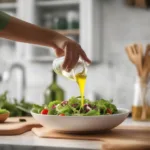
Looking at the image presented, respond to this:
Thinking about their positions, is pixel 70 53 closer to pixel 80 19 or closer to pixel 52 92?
pixel 52 92

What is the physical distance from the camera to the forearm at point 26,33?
147 centimetres

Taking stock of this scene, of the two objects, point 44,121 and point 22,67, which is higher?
point 22,67

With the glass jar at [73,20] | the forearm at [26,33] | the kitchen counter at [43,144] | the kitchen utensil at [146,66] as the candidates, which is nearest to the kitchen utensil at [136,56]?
the kitchen utensil at [146,66]

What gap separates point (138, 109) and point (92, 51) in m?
1.30

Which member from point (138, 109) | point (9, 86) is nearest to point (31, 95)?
point (9, 86)

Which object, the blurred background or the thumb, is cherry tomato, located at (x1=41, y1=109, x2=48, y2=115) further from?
the blurred background

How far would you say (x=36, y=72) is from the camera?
354cm

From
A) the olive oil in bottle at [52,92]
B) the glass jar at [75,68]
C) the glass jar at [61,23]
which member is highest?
the glass jar at [61,23]

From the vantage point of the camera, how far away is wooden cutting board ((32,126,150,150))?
44.4 inches

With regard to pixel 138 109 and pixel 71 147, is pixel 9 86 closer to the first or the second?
pixel 138 109

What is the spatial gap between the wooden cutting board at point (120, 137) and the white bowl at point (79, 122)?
0.02m

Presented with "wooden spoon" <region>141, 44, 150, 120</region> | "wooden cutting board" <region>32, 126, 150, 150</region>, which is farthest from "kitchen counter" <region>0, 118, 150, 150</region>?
"wooden spoon" <region>141, 44, 150, 120</region>

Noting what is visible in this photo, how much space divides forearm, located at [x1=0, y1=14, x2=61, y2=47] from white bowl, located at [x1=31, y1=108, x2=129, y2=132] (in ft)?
1.03

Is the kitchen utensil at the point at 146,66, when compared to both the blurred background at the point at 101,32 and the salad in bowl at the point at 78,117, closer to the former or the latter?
the salad in bowl at the point at 78,117
